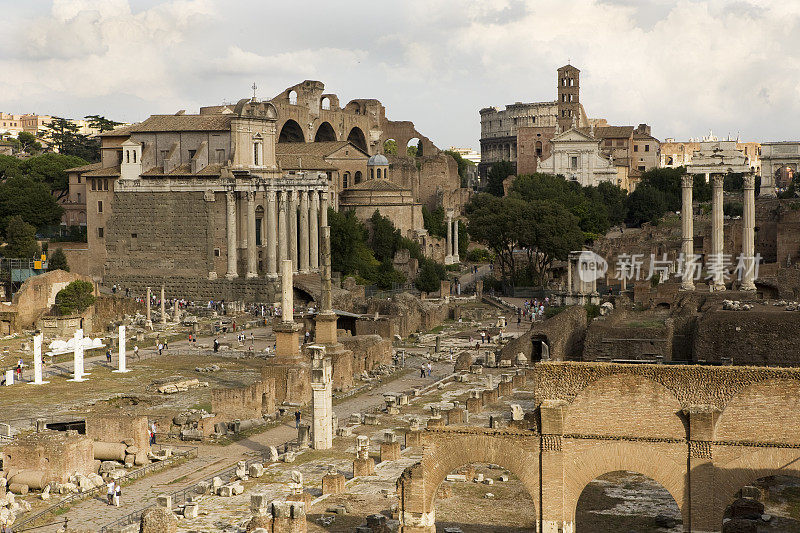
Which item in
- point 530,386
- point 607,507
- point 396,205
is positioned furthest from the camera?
point 396,205

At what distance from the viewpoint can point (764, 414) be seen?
21016 mm

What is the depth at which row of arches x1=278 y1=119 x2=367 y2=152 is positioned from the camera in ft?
299

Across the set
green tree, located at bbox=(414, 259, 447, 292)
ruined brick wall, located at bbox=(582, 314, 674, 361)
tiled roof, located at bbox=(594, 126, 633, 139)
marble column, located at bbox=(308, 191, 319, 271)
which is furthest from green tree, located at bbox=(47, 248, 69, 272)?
tiled roof, located at bbox=(594, 126, 633, 139)

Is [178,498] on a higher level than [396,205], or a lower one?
lower

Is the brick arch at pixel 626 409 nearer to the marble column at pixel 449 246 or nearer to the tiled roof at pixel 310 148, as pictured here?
the tiled roof at pixel 310 148

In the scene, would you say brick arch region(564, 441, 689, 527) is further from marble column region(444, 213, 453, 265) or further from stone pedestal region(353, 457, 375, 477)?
marble column region(444, 213, 453, 265)

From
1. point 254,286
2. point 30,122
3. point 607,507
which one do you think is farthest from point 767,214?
point 30,122

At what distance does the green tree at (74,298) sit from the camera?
57500 mm

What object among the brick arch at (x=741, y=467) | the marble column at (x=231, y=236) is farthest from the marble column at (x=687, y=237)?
the brick arch at (x=741, y=467)

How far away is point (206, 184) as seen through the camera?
6794 centimetres

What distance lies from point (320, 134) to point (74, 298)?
4355 cm

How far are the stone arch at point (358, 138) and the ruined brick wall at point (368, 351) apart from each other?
2167 inches

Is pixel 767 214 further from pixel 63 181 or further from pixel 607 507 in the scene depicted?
pixel 607 507

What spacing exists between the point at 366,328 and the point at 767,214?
35378mm
